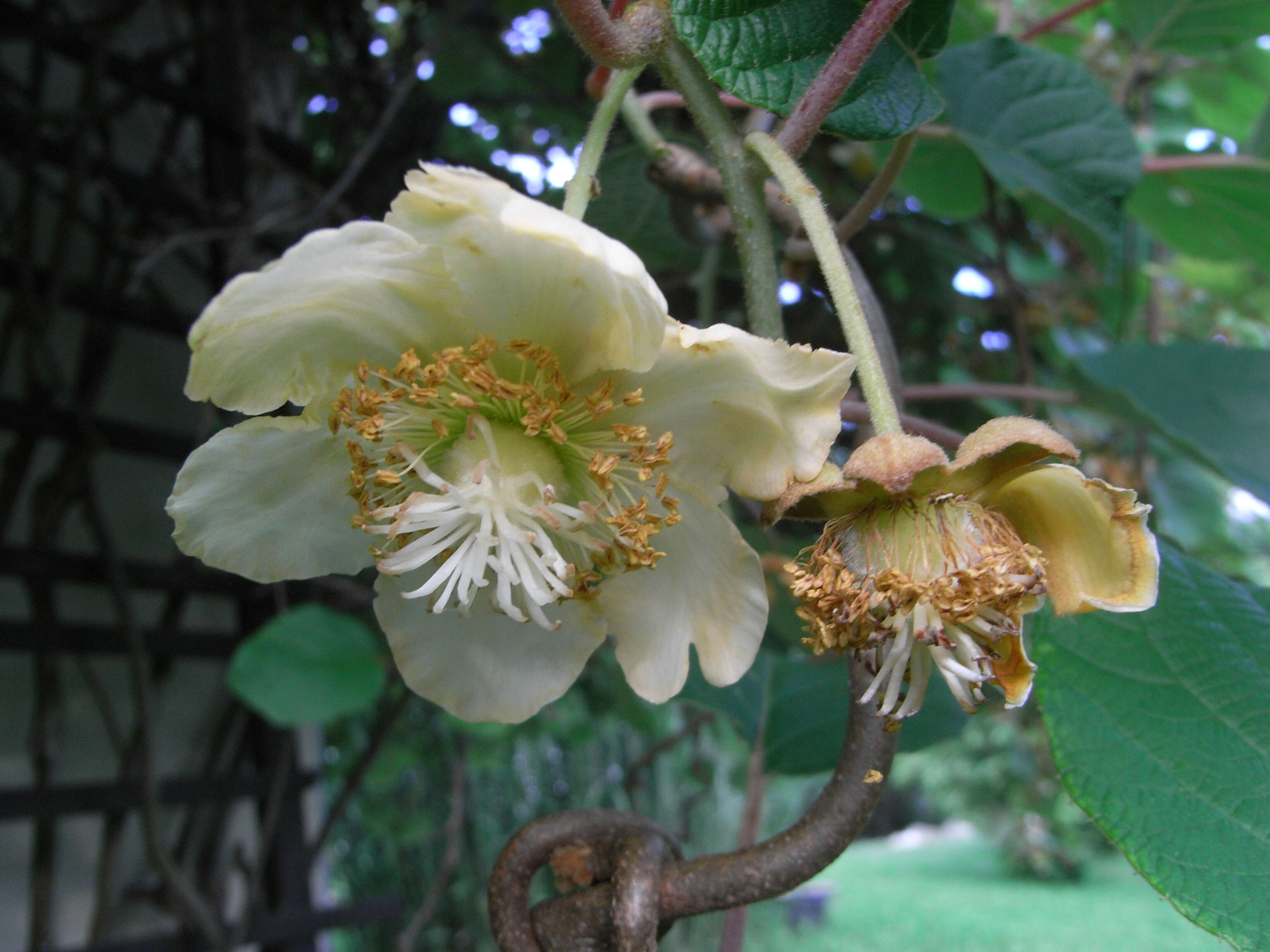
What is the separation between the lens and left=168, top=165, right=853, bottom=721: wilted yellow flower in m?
0.46

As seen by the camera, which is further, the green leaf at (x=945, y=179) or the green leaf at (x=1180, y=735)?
the green leaf at (x=945, y=179)

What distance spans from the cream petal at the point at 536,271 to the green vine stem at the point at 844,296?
82mm

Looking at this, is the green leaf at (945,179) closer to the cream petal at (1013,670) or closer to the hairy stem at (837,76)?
the hairy stem at (837,76)

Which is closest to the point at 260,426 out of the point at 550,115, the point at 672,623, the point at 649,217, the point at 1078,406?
the point at 672,623

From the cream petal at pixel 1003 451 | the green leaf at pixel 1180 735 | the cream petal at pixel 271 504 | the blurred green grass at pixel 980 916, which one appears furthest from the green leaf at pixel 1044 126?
the blurred green grass at pixel 980 916

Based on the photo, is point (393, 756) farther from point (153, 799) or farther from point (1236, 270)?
point (1236, 270)

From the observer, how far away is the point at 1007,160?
942mm

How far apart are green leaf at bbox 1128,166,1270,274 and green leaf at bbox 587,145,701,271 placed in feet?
1.77

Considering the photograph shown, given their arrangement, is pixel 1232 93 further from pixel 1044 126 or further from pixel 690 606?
pixel 690 606

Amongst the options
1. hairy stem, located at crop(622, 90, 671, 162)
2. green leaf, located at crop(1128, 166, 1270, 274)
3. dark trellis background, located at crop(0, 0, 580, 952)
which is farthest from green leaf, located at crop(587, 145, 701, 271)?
dark trellis background, located at crop(0, 0, 580, 952)

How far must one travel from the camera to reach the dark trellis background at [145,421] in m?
1.70

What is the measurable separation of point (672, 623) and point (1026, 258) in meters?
1.65

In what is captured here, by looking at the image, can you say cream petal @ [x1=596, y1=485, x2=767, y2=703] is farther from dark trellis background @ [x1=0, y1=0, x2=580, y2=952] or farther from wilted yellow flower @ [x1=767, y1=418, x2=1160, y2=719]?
dark trellis background @ [x1=0, y1=0, x2=580, y2=952]

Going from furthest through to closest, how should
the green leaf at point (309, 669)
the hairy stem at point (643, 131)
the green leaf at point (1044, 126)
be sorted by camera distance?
the green leaf at point (309, 669) < the green leaf at point (1044, 126) < the hairy stem at point (643, 131)
